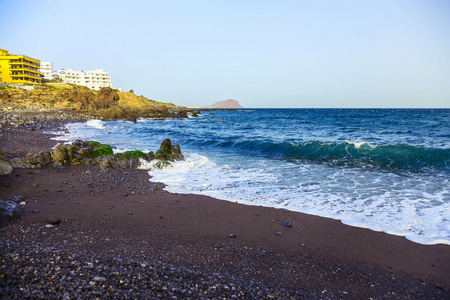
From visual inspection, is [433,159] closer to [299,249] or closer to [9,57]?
[299,249]

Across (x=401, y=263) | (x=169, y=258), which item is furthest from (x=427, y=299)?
(x=169, y=258)

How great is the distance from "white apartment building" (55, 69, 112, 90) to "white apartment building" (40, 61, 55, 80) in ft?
7.66

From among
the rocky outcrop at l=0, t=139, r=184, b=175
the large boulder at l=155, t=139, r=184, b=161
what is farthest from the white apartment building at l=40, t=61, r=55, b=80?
the large boulder at l=155, t=139, r=184, b=161

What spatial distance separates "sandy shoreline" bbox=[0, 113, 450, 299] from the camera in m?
3.36

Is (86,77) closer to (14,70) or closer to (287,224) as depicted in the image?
(14,70)

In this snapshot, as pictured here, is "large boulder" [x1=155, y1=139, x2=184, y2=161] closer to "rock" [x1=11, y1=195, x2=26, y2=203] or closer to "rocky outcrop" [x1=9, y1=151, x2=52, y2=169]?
"rocky outcrop" [x1=9, y1=151, x2=52, y2=169]

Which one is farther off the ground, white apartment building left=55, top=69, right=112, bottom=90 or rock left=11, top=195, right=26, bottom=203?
white apartment building left=55, top=69, right=112, bottom=90

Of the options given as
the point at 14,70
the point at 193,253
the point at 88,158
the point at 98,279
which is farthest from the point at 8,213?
the point at 14,70

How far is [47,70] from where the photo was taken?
96.1 m

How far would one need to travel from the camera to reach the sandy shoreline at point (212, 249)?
336 centimetres

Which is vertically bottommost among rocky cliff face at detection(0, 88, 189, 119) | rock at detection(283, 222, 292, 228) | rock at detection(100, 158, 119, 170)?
rock at detection(283, 222, 292, 228)

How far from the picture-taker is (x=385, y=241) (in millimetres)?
5000

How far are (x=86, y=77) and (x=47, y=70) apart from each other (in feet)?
42.0

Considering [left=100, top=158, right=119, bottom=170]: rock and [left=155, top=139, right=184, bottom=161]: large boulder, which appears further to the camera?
[left=155, top=139, right=184, bottom=161]: large boulder
